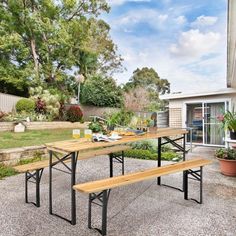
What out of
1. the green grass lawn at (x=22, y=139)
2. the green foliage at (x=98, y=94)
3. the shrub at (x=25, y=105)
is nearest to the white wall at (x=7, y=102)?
the shrub at (x=25, y=105)

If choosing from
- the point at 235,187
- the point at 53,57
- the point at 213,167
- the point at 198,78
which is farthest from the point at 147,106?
the point at 235,187

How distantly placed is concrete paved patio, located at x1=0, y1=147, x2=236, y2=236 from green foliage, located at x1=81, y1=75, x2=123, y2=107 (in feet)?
33.3

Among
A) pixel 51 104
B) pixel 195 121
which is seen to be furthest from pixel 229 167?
pixel 51 104

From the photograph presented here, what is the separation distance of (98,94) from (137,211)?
11.7 meters

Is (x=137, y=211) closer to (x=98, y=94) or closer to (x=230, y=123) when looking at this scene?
(x=230, y=123)

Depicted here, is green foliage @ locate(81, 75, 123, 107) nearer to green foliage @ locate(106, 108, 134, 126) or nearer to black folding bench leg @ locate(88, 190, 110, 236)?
green foliage @ locate(106, 108, 134, 126)

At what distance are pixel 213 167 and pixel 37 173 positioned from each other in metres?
4.23

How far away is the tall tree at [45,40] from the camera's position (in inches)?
549

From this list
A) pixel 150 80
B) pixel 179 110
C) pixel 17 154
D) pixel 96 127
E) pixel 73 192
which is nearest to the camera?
pixel 73 192

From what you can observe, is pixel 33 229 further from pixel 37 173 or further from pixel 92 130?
pixel 92 130

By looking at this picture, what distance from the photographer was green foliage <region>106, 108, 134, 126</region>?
367cm

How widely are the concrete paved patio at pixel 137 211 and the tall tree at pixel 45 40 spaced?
1152 cm

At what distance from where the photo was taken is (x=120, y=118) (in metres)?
3.79

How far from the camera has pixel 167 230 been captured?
2559 millimetres
